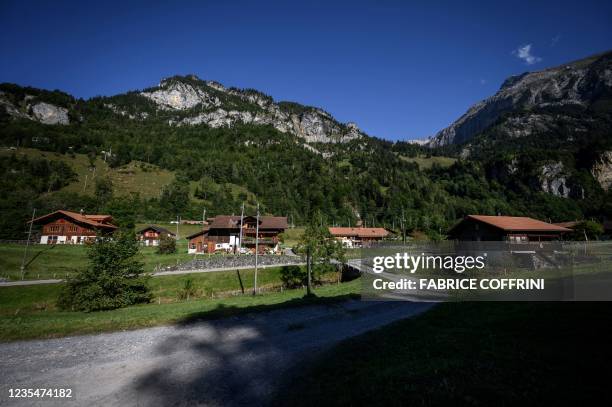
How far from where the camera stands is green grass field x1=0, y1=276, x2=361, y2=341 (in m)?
14.3

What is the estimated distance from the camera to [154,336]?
513 inches

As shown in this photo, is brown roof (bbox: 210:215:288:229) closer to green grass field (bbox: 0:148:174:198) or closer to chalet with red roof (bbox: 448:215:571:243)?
chalet with red roof (bbox: 448:215:571:243)

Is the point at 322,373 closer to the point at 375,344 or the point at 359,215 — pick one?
the point at 375,344

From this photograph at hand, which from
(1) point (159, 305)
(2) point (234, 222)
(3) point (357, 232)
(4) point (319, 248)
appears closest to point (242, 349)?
(1) point (159, 305)

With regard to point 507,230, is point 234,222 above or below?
above

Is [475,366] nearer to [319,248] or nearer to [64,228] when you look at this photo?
[319,248]

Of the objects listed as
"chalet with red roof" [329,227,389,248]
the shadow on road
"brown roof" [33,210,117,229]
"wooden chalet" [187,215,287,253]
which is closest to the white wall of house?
"brown roof" [33,210,117,229]

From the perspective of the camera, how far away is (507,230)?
43.7m

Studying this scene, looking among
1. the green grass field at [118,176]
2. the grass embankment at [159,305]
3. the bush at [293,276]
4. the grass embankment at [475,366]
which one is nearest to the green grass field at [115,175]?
the green grass field at [118,176]

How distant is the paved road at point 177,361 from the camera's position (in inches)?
304

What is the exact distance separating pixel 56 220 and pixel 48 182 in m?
61.0

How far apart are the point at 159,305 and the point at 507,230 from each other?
46.3 m

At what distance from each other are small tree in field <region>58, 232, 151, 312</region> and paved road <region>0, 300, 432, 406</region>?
1870 centimetres

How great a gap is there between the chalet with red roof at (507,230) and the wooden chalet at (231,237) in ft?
137
